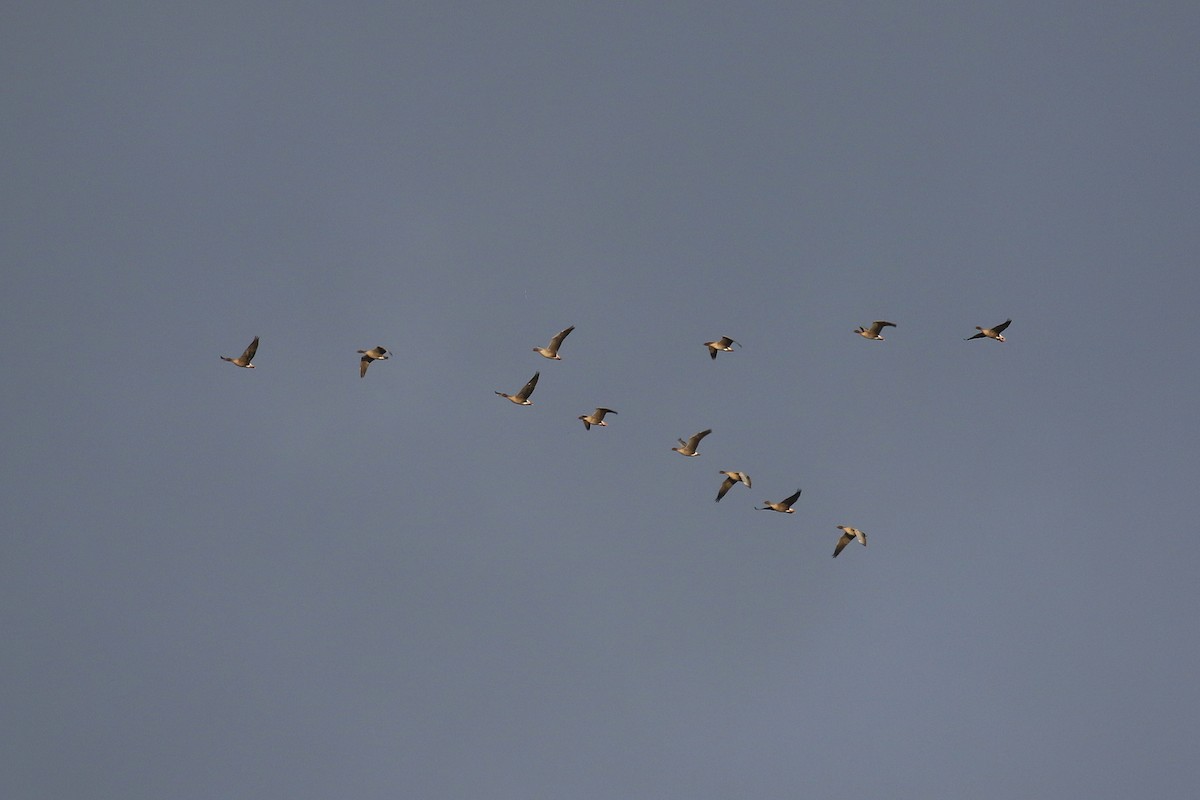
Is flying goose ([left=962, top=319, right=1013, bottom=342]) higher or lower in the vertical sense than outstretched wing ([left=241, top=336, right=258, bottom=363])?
higher

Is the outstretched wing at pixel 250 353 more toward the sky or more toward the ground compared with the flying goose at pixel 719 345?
more toward the ground

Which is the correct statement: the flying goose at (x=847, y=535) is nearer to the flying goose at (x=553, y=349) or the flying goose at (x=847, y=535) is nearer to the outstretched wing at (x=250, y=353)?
the flying goose at (x=553, y=349)

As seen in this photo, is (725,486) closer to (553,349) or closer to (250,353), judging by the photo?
(553,349)

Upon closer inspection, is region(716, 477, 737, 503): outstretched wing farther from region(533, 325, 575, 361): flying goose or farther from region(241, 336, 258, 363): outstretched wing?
region(241, 336, 258, 363): outstretched wing

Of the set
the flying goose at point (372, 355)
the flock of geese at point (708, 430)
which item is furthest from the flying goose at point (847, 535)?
the flying goose at point (372, 355)

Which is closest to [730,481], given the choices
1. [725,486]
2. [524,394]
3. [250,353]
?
[725,486]

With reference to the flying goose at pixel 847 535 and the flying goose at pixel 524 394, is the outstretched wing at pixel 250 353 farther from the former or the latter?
the flying goose at pixel 847 535

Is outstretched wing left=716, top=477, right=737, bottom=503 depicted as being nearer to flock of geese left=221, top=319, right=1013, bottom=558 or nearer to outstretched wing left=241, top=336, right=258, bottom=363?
flock of geese left=221, top=319, right=1013, bottom=558

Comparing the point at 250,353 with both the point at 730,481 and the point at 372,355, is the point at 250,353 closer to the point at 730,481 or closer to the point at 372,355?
the point at 372,355

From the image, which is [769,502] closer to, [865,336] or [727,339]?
[727,339]

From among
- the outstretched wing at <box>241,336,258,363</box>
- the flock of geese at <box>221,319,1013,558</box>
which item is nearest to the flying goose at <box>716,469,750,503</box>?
the flock of geese at <box>221,319,1013,558</box>

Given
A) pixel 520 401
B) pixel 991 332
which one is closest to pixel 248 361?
pixel 520 401

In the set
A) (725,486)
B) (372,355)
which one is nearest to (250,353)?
(372,355)

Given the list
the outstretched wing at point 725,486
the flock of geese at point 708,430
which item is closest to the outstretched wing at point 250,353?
the flock of geese at point 708,430
